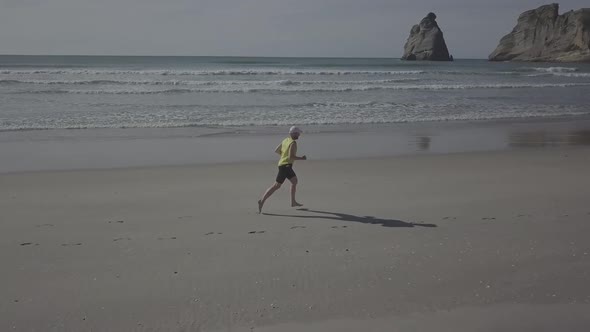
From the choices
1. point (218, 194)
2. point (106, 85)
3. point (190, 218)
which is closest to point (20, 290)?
point (190, 218)

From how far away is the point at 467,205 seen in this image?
6.84 m

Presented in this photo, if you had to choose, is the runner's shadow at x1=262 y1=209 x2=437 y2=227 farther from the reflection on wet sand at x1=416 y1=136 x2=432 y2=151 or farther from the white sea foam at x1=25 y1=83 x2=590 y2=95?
the white sea foam at x1=25 y1=83 x2=590 y2=95

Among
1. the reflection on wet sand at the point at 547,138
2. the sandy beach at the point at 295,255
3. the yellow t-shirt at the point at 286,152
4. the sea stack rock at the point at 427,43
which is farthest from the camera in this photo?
the sea stack rock at the point at 427,43

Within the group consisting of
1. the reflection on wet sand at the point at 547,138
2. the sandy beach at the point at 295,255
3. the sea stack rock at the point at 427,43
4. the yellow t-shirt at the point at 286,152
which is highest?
the sea stack rock at the point at 427,43

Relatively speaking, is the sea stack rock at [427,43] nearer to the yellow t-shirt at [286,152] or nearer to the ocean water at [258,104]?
the ocean water at [258,104]

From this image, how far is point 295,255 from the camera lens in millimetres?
4953

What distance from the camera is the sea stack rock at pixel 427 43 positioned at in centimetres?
9862

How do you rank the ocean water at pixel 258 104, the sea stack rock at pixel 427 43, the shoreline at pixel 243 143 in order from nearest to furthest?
the shoreline at pixel 243 143 < the ocean water at pixel 258 104 < the sea stack rock at pixel 427 43

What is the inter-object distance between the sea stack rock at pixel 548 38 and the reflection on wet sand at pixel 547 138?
70.0 meters

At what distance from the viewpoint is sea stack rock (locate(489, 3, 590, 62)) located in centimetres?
7681

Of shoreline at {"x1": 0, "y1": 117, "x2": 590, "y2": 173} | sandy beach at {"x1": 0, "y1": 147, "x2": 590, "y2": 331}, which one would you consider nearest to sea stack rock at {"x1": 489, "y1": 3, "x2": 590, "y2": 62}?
shoreline at {"x1": 0, "y1": 117, "x2": 590, "y2": 173}

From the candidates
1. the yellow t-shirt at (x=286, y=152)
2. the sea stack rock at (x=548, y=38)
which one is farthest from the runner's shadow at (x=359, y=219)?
the sea stack rock at (x=548, y=38)

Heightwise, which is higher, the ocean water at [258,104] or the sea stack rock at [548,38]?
Answer: the sea stack rock at [548,38]

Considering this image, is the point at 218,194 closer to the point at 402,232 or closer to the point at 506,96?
the point at 402,232
